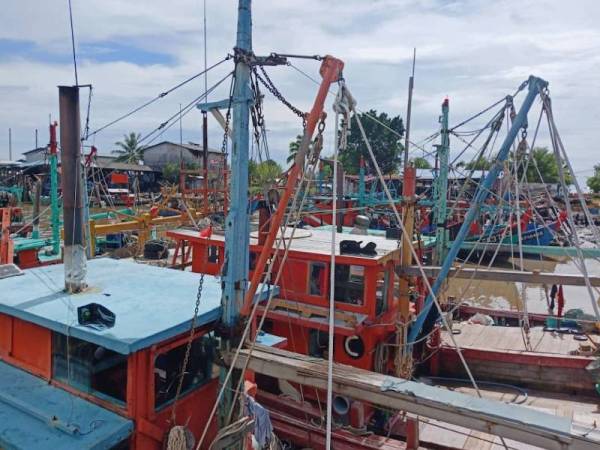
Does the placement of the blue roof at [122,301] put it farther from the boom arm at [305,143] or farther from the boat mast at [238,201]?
the boom arm at [305,143]

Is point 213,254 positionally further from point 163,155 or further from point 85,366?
point 163,155

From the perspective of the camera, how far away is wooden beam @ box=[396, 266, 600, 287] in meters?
7.93

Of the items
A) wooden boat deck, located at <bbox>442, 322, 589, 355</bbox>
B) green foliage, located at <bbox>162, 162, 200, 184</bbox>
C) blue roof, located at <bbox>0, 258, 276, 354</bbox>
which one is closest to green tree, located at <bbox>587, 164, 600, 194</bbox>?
green foliage, located at <bbox>162, 162, 200, 184</bbox>

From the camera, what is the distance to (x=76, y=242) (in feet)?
20.9

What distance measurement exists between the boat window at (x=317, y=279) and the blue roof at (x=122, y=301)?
2.91 metres

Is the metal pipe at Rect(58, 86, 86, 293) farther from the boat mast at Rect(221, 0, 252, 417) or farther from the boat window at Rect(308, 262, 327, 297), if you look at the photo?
the boat window at Rect(308, 262, 327, 297)

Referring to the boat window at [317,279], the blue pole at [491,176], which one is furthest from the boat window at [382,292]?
the boat window at [317,279]

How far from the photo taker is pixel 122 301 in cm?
598

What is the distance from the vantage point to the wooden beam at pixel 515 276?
7934mm

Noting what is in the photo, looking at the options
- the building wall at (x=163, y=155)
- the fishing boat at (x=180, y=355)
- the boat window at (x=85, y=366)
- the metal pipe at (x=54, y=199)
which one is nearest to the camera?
the fishing boat at (x=180, y=355)

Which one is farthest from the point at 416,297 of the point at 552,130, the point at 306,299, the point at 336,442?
the point at 552,130

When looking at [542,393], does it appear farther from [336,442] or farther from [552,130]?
[552,130]

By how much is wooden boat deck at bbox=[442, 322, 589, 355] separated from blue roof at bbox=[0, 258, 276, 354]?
7.78 m

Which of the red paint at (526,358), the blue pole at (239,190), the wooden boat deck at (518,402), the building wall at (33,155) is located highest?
the building wall at (33,155)
